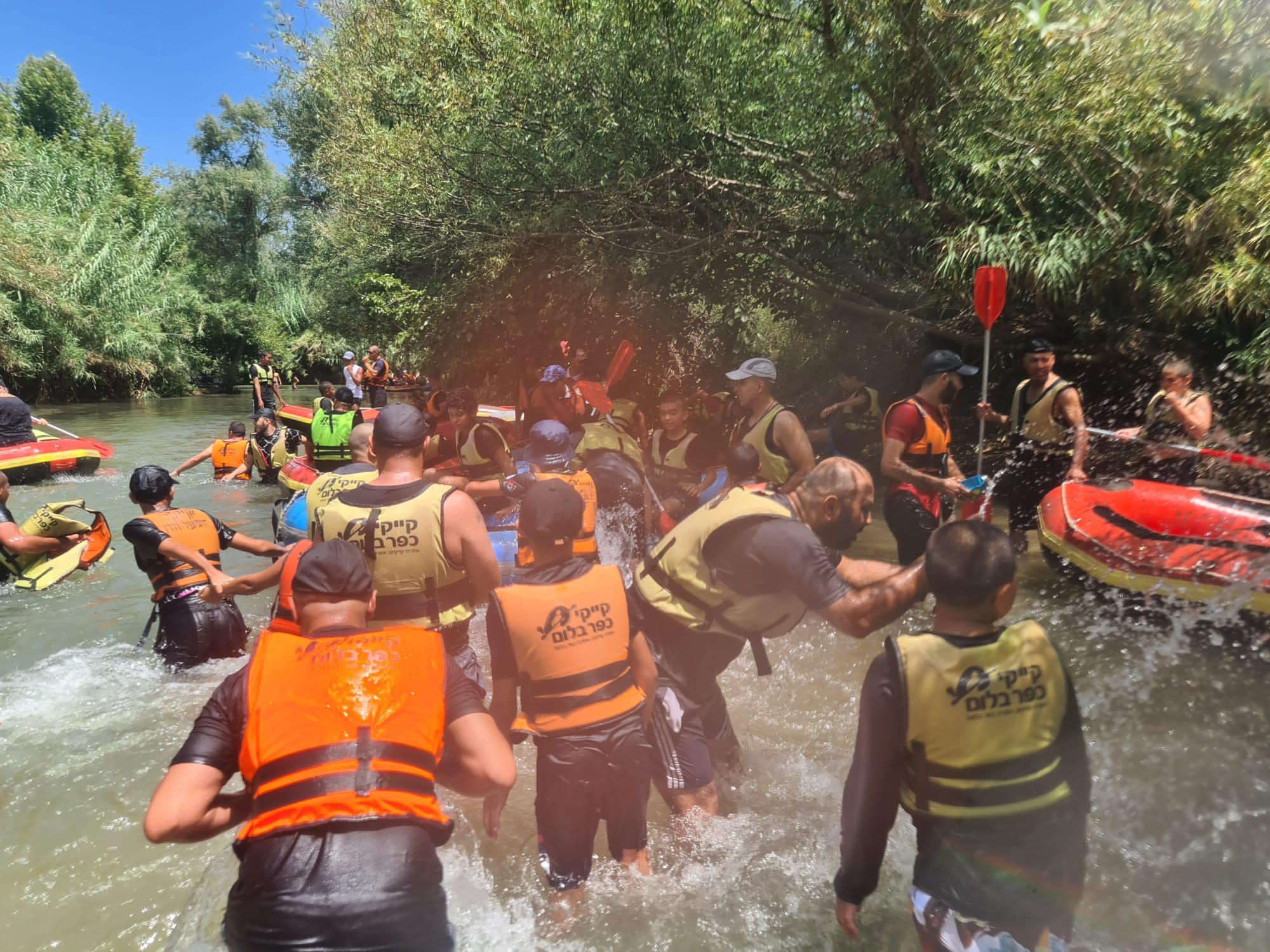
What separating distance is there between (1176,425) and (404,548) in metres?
5.33

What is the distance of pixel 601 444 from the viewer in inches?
238

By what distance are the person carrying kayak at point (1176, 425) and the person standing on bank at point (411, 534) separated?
466cm

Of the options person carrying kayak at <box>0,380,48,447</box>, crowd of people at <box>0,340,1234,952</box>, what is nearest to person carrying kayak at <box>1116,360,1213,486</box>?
crowd of people at <box>0,340,1234,952</box>

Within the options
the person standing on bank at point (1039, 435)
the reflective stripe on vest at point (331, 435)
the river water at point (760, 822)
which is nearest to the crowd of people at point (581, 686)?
the river water at point (760, 822)

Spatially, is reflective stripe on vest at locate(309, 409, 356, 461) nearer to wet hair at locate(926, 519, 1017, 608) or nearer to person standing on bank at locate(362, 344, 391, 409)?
wet hair at locate(926, 519, 1017, 608)

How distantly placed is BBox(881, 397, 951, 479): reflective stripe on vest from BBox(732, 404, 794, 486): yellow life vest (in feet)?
2.32

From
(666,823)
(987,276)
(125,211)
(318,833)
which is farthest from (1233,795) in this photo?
(125,211)

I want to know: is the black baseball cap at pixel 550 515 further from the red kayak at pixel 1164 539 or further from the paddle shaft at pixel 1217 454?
the paddle shaft at pixel 1217 454

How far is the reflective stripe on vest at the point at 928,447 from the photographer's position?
496 cm

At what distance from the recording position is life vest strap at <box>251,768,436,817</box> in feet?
6.15

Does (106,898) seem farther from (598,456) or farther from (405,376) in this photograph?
(405,376)

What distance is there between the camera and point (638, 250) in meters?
10.5

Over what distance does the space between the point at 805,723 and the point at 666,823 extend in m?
1.35

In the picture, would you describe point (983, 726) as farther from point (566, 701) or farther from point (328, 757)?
point (328, 757)
